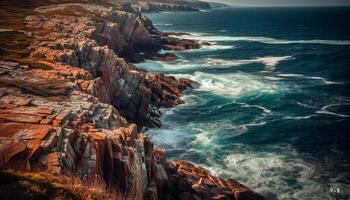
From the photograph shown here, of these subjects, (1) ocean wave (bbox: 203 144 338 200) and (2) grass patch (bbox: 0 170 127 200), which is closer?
(2) grass patch (bbox: 0 170 127 200)

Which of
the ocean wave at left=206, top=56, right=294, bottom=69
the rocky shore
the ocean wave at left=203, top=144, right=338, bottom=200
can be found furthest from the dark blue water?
the rocky shore

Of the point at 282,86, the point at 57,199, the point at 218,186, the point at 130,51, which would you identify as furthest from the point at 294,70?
the point at 57,199

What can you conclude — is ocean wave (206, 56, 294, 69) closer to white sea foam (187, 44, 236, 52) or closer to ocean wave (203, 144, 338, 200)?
white sea foam (187, 44, 236, 52)

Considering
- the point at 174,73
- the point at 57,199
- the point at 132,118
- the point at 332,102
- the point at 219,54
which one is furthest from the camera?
the point at 219,54

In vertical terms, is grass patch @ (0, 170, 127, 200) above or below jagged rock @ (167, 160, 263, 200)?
above

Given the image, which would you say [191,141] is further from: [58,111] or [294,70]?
[294,70]
